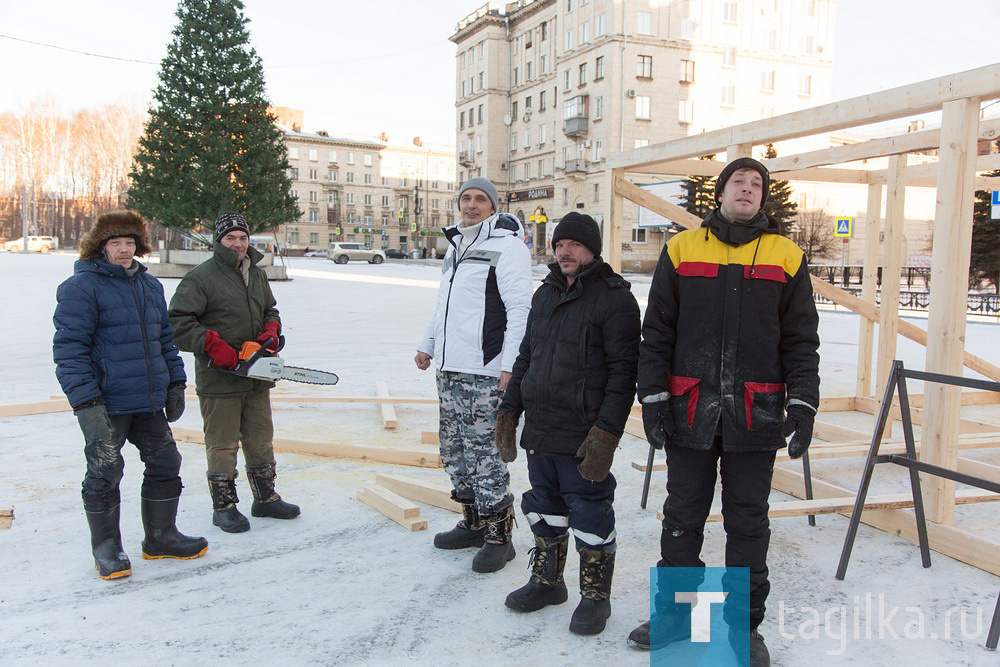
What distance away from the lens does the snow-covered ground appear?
290cm

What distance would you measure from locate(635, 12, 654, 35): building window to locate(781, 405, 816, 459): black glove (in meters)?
50.7

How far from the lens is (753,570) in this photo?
2.82 m

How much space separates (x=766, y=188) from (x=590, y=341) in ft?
3.05

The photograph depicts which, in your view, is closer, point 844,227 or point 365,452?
point 365,452

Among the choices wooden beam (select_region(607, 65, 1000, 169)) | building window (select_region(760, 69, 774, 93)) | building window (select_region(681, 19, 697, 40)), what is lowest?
wooden beam (select_region(607, 65, 1000, 169))

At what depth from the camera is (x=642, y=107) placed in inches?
1923

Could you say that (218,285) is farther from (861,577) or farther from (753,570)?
(861,577)

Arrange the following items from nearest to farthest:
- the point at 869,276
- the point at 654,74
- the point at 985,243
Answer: the point at 869,276, the point at 985,243, the point at 654,74

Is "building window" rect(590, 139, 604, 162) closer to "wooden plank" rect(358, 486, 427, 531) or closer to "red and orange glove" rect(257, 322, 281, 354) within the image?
"wooden plank" rect(358, 486, 427, 531)

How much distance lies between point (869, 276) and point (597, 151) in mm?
44753

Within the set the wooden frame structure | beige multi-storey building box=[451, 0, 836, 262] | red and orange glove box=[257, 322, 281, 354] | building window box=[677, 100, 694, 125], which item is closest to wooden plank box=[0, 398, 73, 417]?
red and orange glove box=[257, 322, 281, 354]

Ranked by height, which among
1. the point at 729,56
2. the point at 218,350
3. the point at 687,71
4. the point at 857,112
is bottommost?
the point at 218,350

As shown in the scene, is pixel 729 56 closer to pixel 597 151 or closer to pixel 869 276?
pixel 597 151
